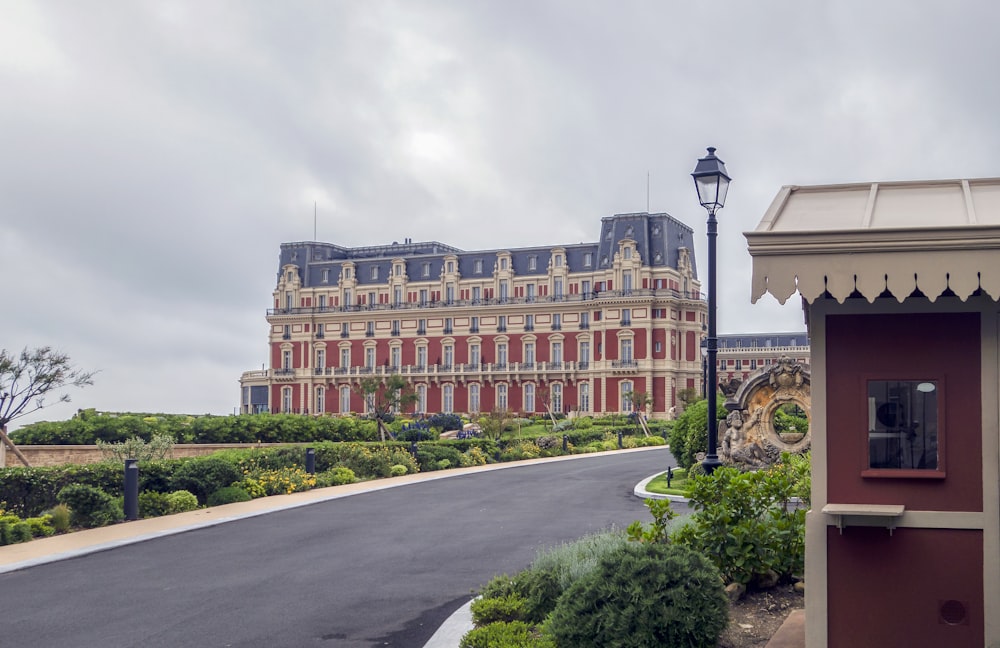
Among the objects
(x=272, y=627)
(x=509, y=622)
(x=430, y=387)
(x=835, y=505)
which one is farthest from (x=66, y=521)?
(x=430, y=387)

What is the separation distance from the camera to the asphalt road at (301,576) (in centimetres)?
920

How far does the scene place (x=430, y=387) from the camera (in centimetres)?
8238

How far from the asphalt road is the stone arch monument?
322 cm

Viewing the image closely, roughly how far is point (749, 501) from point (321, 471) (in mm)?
18550

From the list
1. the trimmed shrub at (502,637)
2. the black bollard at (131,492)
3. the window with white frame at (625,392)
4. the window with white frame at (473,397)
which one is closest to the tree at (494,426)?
the black bollard at (131,492)

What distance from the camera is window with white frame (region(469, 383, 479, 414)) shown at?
80688 mm

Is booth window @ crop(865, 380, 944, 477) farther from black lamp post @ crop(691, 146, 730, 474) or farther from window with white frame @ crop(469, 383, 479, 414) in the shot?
window with white frame @ crop(469, 383, 479, 414)

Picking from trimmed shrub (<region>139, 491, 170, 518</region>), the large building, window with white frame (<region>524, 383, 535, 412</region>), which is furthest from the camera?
window with white frame (<region>524, 383, 535, 412</region>)

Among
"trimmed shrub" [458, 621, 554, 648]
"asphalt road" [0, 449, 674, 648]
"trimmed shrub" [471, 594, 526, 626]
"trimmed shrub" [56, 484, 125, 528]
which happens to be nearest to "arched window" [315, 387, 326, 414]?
"asphalt road" [0, 449, 674, 648]

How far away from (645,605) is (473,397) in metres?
74.5

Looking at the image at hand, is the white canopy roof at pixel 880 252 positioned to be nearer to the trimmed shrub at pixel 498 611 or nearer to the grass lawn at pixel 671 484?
the trimmed shrub at pixel 498 611

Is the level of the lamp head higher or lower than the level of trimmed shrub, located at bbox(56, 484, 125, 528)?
higher

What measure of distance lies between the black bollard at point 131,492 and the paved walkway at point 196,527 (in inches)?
13.1

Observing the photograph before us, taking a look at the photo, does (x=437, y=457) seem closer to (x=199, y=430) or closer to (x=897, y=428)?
(x=199, y=430)
